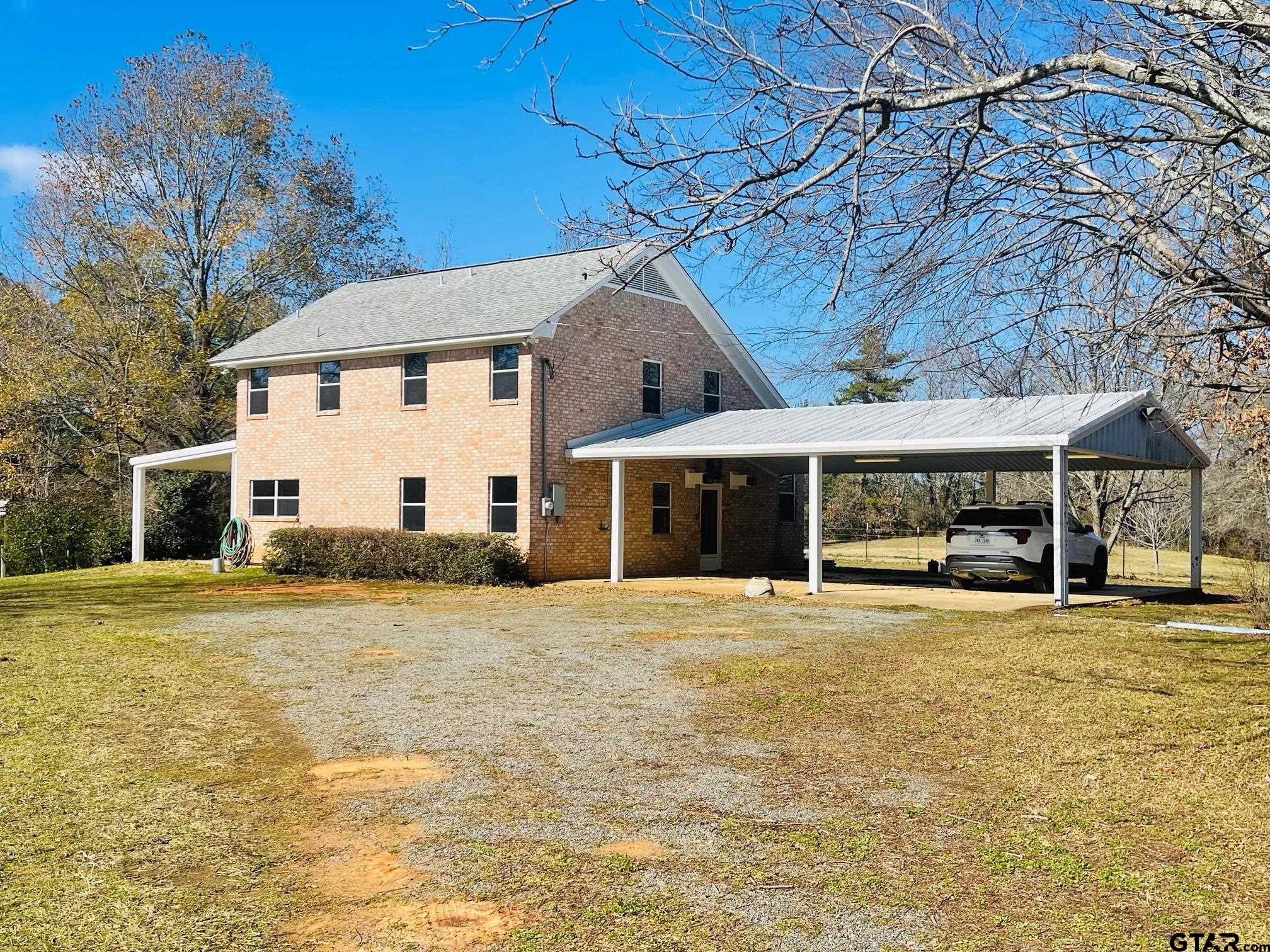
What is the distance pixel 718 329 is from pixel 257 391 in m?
11.8

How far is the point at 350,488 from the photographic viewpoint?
2597 centimetres

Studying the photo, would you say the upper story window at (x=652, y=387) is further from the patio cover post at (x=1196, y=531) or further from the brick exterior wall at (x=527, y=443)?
the patio cover post at (x=1196, y=531)

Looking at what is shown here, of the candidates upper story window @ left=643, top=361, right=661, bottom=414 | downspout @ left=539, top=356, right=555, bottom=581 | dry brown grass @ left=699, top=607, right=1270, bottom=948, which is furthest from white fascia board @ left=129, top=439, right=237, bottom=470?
dry brown grass @ left=699, top=607, right=1270, bottom=948

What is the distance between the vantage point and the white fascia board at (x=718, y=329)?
26578 mm

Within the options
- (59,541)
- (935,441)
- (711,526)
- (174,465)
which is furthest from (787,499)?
(59,541)

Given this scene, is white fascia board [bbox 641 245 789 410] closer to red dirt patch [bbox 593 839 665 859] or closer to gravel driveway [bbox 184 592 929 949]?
gravel driveway [bbox 184 592 929 949]

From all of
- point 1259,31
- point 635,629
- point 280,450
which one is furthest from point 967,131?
point 280,450

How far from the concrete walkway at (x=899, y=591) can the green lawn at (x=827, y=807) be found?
6902 mm

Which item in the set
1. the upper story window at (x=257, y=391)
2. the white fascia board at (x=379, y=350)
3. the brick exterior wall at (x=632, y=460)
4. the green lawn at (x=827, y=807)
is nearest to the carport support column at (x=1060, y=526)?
the green lawn at (x=827, y=807)

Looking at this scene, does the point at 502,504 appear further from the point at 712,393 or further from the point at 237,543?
the point at 237,543

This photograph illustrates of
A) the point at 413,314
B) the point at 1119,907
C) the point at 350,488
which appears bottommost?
the point at 1119,907

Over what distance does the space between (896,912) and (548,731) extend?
393 centimetres

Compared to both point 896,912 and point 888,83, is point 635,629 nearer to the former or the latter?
point 888,83

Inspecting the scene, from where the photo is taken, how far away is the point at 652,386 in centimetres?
2655
